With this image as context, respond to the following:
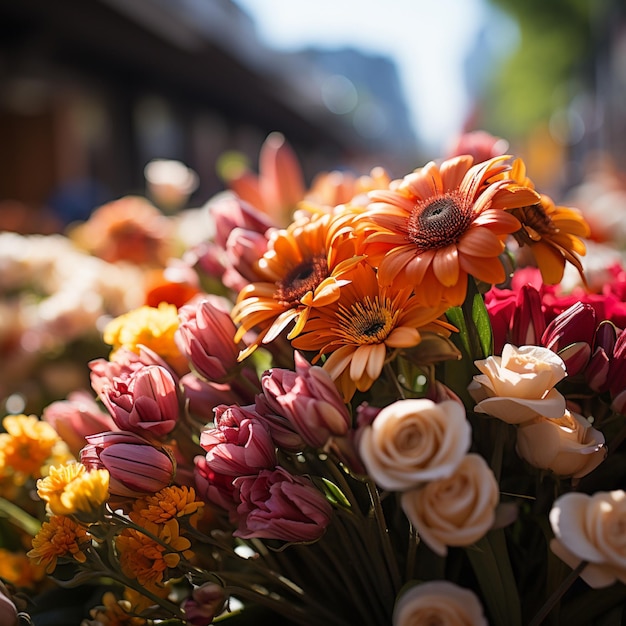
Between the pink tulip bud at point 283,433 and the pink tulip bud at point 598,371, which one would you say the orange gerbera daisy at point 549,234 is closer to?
the pink tulip bud at point 598,371

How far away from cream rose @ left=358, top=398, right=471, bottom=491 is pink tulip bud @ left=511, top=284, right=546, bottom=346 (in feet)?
0.41

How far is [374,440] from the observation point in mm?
333

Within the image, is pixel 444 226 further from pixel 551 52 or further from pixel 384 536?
pixel 551 52

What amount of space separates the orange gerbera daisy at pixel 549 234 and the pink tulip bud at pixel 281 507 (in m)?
0.19

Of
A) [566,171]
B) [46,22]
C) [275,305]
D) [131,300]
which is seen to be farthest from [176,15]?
[566,171]

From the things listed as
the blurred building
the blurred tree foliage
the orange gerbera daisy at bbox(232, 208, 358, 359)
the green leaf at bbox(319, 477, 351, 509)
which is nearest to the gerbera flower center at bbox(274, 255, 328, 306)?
the orange gerbera daisy at bbox(232, 208, 358, 359)

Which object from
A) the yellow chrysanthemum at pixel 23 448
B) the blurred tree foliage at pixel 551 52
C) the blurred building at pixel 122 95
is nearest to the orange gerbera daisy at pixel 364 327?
the yellow chrysanthemum at pixel 23 448

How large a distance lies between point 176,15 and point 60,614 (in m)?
3.10

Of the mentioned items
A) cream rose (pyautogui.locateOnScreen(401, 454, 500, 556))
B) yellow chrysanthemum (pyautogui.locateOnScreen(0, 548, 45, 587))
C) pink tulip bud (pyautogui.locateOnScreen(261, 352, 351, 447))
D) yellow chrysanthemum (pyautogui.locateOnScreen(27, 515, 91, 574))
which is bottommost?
yellow chrysanthemum (pyautogui.locateOnScreen(0, 548, 45, 587))

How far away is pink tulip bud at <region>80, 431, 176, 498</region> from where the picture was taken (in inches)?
15.6

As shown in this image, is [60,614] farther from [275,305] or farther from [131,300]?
[131,300]

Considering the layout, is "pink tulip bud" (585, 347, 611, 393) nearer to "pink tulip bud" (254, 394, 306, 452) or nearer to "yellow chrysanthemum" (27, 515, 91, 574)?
"pink tulip bud" (254, 394, 306, 452)

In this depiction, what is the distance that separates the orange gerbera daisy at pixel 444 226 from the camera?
0.40 m

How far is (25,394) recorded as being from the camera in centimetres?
98
